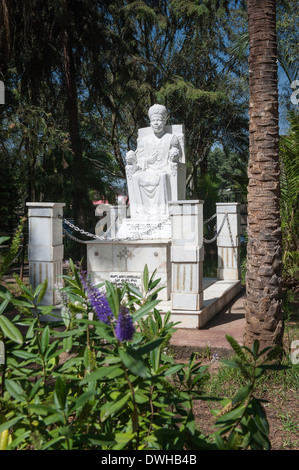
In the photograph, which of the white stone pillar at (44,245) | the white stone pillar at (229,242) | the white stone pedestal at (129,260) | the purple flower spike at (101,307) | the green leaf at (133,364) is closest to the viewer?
the green leaf at (133,364)

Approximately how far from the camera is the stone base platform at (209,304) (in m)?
5.63

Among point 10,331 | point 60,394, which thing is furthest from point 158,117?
point 60,394

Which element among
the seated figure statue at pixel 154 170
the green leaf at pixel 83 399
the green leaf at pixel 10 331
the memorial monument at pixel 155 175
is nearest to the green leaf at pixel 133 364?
the green leaf at pixel 83 399

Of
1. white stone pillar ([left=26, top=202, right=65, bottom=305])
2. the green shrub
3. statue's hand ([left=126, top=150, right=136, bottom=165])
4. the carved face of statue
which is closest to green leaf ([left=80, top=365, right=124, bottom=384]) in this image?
the green shrub

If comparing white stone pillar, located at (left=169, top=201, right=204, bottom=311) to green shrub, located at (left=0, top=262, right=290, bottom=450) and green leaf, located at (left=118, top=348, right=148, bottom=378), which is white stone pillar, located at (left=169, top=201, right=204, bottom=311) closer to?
green shrub, located at (left=0, top=262, right=290, bottom=450)

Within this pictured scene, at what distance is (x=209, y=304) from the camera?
618 cm

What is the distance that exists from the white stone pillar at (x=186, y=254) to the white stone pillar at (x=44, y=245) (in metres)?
1.64

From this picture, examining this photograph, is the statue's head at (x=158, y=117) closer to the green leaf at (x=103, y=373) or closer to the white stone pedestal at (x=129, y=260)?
the white stone pedestal at (x=129, y=260)

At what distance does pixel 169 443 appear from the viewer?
4.87 feet

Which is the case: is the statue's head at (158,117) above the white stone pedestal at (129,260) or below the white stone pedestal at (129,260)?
above

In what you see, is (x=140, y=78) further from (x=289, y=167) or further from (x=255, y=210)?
(x=255, y=210)

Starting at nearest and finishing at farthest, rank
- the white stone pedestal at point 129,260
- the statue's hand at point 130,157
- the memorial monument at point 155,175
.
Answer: the white stone pedestal at point 129,260 < the memorial monument at point 155,175 < the statue's hand at point 130,157

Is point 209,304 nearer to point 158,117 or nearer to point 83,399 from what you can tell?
point 158,117
